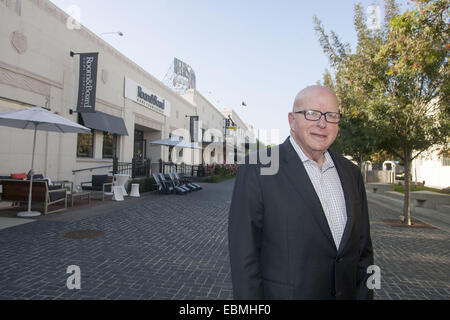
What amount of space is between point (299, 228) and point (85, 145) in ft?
48.3

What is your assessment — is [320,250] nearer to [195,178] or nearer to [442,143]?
[442,143]

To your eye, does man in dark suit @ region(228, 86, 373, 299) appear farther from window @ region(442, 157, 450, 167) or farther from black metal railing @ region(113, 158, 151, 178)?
window @ region(442, 157, 450, 167)

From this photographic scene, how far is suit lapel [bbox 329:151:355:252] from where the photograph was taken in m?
1.70

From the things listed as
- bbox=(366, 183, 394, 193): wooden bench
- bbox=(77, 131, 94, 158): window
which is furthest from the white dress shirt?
bbox=(366, 183, 394, 193): wooden bench

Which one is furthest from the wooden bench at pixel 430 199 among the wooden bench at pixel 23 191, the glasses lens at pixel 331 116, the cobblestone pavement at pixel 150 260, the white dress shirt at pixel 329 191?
the wooden bench at pixel 23 191

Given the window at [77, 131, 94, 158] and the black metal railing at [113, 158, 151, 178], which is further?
the black metal railing at [113, 158, 151, 178]

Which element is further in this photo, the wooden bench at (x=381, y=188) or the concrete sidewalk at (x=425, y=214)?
the wooden bench at (x=381, y=188)

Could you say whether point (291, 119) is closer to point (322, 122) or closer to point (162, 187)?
point (322, 122)

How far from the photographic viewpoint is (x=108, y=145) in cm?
1630

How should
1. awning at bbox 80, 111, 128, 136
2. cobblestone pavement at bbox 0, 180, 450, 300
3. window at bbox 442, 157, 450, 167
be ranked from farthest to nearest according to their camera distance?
1. window at bbox 442, 157, 450, 167
2. awning at bbox 80, 111, 128, 136
3. cobblestone pavement at bbox 0, 180, 450, 300

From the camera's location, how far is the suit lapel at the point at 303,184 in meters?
1.64

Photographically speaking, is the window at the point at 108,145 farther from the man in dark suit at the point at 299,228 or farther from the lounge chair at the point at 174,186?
the man in dark suit at the point at 299,228

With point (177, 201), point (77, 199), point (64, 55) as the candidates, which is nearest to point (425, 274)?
point (177, 201)

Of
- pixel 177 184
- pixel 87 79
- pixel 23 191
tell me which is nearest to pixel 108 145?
pixel 87 79
